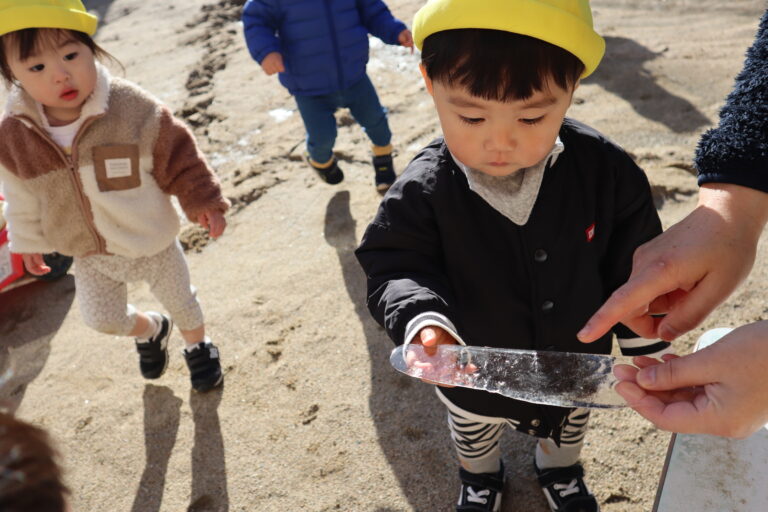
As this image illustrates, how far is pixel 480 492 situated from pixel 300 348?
1.04m

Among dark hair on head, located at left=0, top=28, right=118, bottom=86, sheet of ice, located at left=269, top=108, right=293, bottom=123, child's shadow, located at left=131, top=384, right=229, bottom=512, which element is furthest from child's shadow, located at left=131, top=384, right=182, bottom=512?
sheet of ice, located at left=269, top=108, right=293, bottom=123

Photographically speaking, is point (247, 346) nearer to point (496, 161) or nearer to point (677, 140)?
point (496, 161)

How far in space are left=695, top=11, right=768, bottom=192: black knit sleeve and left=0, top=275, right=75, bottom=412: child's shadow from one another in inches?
106

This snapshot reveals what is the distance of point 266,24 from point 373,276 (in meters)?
2.12

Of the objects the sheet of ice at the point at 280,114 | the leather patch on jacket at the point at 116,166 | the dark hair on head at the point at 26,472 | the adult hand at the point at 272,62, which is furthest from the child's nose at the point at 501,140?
the sheet of ice at the point at 280,114

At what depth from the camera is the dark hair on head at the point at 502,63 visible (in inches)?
50.3

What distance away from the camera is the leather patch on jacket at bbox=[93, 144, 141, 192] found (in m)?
2.22

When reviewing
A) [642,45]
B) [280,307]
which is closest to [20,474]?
[280,307]

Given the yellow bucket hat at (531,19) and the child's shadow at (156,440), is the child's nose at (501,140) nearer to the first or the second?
the yellow bucket hat at (531,19)

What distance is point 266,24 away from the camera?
3.17 metres

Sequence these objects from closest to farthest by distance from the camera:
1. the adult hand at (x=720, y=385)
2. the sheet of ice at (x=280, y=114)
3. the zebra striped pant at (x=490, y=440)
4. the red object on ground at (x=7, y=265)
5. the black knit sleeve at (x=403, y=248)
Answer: the adult hand at (x=720, y=385) < the black knit sleeve at (x=403, y=248) < the zebra striped pant at (x=490, y=440) < the red object on ground at (x=7, y=265) < the sheet of ice at (x=280, y=114)

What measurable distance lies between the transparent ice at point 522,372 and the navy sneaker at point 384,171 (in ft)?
7.55

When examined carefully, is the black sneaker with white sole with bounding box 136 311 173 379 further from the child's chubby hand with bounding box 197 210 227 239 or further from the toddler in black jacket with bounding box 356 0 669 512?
the toddler in black jacket with bounding box 356 0 669 512

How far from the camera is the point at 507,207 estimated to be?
1.46 m
